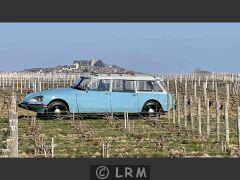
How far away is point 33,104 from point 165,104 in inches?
155

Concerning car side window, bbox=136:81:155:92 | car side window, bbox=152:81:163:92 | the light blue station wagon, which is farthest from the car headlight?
car side window, bbox=152:81:163:92

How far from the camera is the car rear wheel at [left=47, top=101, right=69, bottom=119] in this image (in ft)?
55.6

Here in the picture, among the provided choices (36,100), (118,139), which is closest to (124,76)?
(36,100)

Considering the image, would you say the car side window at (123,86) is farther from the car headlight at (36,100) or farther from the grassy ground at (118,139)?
the car headlight at (36,100)

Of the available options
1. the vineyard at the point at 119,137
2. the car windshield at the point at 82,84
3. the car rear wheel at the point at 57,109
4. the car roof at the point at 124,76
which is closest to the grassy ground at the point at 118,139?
the vineyard at the point at 119,137

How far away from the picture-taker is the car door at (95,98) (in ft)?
57.3

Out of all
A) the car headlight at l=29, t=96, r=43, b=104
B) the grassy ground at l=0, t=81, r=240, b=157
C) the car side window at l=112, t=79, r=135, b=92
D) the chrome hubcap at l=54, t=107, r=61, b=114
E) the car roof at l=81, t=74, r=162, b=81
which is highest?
the car roof at l=81, t=74, r=162, b=81

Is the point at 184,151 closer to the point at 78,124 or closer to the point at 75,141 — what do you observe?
the point at 75,141

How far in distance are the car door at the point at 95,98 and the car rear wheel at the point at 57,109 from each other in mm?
452

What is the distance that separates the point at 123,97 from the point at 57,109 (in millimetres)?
2018

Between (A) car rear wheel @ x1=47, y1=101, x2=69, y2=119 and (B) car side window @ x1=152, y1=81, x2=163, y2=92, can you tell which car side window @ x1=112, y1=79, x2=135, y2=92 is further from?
(A) car rear wheel @ x1=47, y1=101, x2=69, y2=119

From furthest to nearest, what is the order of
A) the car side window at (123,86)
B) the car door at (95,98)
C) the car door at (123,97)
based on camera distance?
the car side window at (123,86) < the car door at (123,97) < the car door at (95,98)

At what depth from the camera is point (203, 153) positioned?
444 inches

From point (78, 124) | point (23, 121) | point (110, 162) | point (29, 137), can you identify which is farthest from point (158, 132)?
point (110, 162)
